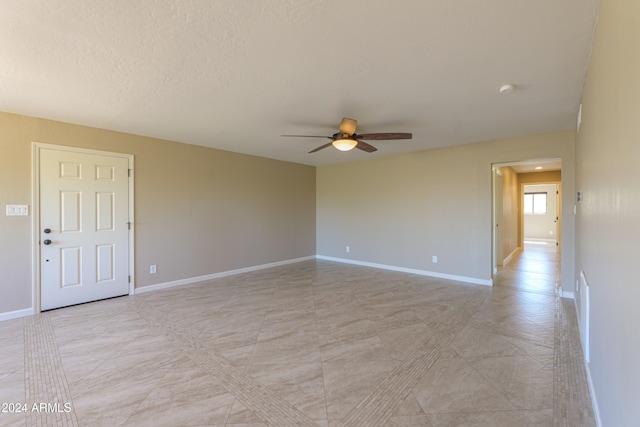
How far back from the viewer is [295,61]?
7.20 ft

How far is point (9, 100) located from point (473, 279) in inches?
260

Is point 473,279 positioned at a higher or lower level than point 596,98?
lower

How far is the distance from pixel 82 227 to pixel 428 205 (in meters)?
5.51

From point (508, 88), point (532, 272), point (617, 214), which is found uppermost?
point (508, 88)

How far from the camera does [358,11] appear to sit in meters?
1.66

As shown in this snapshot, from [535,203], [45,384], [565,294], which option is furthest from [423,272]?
[535,203]

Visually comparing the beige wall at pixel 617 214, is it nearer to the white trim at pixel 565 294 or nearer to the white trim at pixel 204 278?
the white trim at pixel 565 294

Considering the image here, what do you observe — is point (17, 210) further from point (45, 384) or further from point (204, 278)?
point (204, 278)

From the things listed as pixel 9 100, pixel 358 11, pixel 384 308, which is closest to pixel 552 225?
pixel 384 308

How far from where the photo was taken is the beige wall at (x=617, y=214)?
106 centimetres

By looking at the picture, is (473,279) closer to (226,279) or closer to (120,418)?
(226,279)

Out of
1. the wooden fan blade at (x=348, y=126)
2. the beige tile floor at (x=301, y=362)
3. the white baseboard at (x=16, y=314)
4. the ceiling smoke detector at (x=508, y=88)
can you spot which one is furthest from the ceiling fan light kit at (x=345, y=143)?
the white baseboard at (x=16, y=314)

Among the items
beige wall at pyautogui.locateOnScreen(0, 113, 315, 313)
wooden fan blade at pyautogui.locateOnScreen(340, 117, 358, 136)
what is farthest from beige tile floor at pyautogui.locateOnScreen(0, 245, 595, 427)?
wooden fan blade at pyautogui.locateOnScreen(340, 117, 358, 136)

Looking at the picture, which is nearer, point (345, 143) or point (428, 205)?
point (345, 143)
